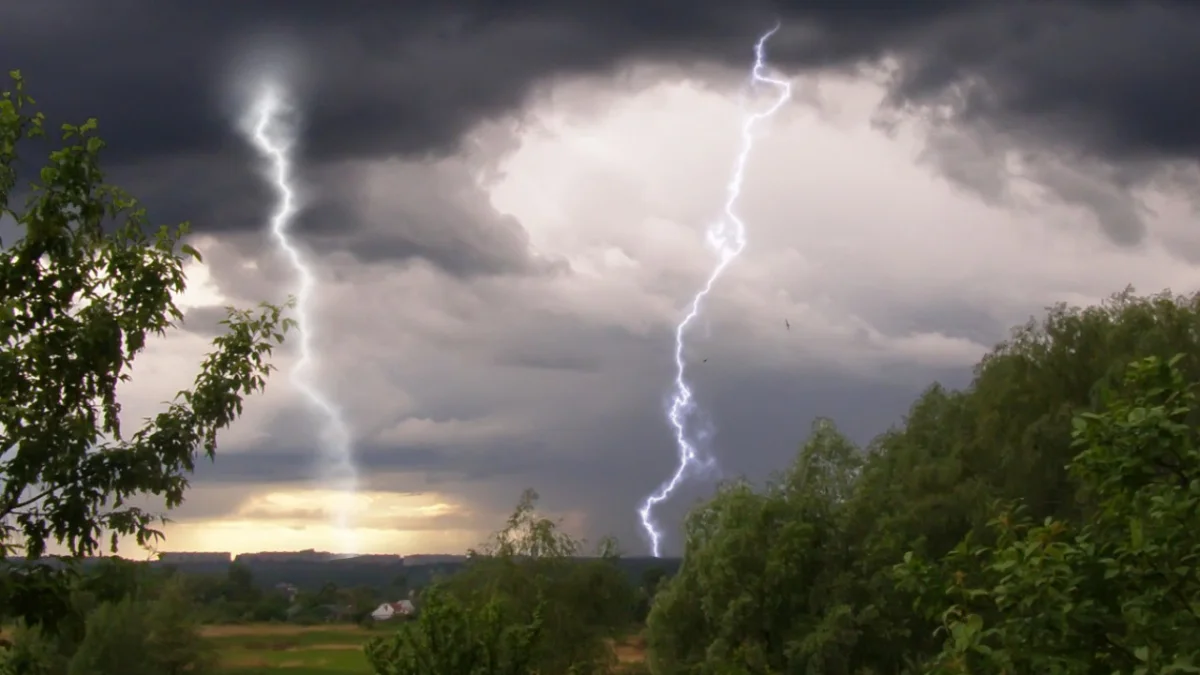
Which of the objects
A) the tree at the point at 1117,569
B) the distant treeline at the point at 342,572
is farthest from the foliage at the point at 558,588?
the tree at the point at 1117,569

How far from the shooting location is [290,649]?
91.8 m

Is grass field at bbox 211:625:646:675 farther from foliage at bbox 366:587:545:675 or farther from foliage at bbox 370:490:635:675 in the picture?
foliage at bbox 366:587:545:675

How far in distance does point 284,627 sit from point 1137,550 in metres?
102

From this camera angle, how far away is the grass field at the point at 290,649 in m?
82.2

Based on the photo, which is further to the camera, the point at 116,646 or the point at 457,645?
the point at 116,646

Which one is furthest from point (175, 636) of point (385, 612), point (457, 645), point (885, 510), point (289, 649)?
point (457, 645)

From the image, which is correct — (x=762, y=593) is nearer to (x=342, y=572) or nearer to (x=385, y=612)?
(x=385, y=612)

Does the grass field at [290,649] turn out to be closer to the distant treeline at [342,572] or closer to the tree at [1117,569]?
the distant treeline at [342,572]

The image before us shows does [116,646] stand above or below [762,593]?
below

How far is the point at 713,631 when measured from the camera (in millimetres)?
47594

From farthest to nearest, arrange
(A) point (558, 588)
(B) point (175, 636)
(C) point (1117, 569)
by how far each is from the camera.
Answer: (B) point (175, 636) < (A) point (558, 588) < (C) point (1117, 569)

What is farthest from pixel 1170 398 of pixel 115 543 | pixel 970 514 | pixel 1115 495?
pixel 970 514

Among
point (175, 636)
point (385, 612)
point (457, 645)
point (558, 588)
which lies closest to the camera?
point (457, 645)

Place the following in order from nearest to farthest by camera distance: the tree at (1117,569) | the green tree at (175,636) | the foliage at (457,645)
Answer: the tree at (1117,569) → the foliage at (457,645) → the green tree at (175,636)
